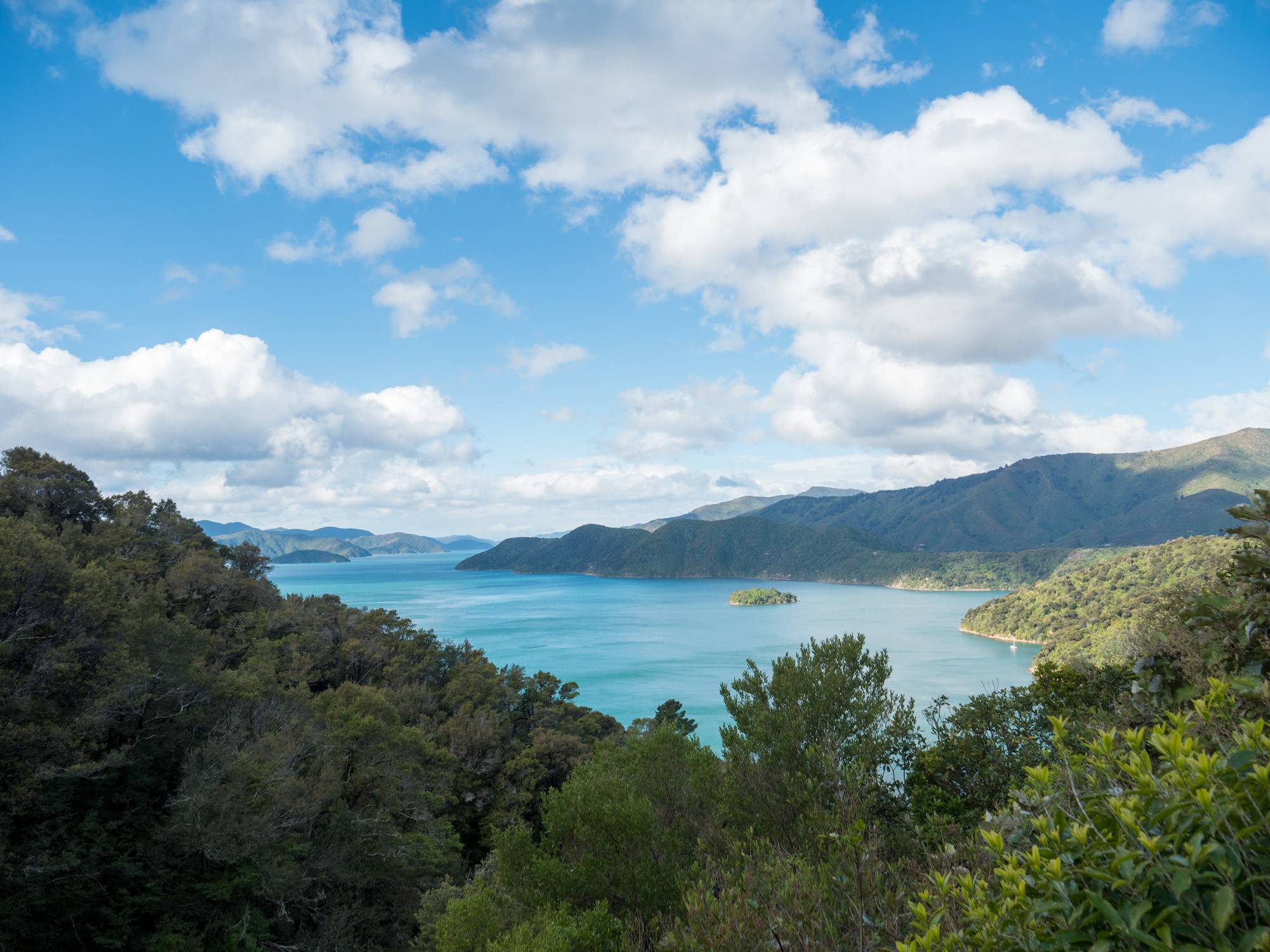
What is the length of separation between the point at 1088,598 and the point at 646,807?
110 m

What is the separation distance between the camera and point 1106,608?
83.6 meters

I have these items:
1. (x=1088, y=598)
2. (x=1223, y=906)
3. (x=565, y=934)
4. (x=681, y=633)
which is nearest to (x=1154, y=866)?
(x=1223, y=906)

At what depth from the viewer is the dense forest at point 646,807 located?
6.66 ft

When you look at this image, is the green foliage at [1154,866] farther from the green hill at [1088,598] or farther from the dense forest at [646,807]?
the green hill at [1088,598]

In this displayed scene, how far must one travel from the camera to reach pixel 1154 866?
171 centimetres

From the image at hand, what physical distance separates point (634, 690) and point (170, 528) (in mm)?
45807

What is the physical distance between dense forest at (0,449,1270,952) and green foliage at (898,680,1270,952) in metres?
0.01

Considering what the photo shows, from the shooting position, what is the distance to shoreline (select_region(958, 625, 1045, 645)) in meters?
87.5

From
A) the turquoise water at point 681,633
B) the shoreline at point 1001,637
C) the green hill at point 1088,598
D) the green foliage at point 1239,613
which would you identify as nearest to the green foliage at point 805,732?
the green foliage at point 1239,613

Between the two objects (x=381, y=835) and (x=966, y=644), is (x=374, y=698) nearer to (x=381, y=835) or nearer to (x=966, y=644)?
(x=381, y=835)

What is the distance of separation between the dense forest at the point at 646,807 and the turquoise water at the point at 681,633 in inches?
798

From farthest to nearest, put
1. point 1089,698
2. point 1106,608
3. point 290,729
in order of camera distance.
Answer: point 1106,608, point 290,729, point 1089,698

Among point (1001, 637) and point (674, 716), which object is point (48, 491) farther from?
point (1001, 637)

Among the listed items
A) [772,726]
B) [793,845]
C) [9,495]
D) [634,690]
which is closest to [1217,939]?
[793,845]
